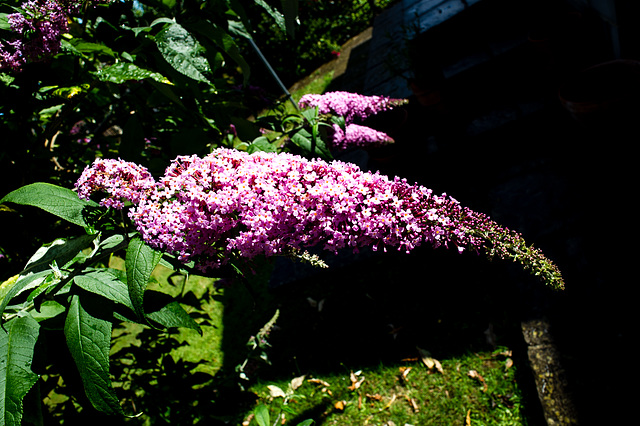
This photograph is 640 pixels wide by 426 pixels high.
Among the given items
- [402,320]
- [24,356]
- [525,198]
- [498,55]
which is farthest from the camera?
[498,55]

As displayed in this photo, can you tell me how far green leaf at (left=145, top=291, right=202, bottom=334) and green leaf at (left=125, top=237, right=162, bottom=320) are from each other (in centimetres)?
24

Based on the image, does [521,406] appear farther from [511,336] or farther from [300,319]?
[300,319]

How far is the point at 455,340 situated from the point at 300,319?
122 centimetres

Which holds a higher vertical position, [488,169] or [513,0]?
[513,0]

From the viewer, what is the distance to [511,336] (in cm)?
255

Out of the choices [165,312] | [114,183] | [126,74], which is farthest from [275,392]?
[126,74]

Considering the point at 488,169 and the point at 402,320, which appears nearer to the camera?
the point at 402,320

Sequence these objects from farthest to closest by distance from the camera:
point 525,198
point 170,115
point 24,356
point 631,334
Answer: point 525,198 < point 631,334 < point 170,115 < point 24,356

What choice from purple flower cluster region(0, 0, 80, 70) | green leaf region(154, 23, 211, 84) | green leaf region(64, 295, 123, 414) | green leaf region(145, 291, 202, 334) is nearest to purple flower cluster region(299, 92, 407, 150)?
green leaf region(154, 23, 211, 84)

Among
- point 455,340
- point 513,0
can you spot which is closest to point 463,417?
point 455,340

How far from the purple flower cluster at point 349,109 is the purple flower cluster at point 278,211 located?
3.98 ft

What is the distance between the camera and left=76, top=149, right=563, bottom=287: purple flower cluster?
1245 mm

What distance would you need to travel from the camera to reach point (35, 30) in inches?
60.4

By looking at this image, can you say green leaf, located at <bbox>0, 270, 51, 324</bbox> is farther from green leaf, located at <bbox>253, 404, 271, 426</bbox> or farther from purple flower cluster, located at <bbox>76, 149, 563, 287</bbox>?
green leaf, located at <bbox>253, 404, 271, 426</bbox>
